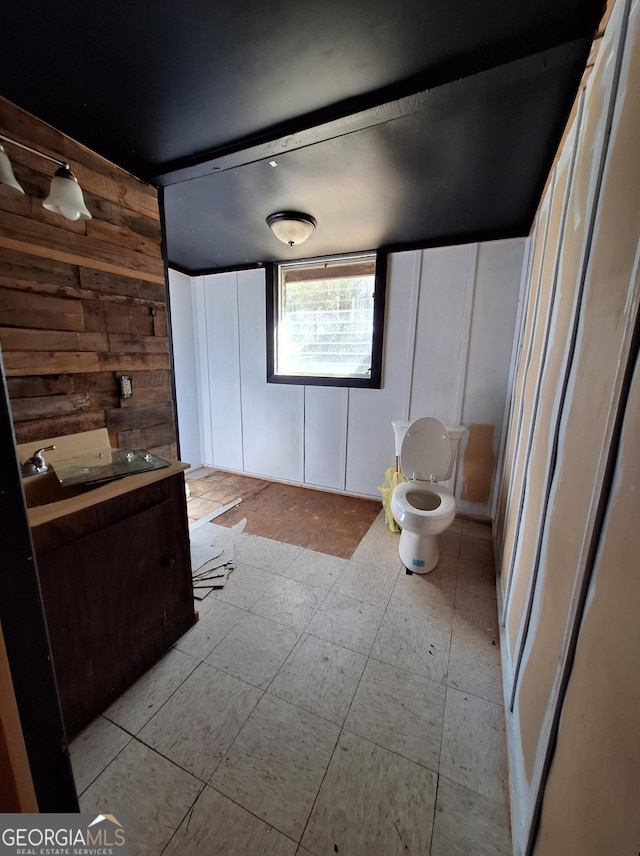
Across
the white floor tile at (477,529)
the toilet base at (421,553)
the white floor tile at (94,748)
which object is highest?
the toilet base at (421,553)

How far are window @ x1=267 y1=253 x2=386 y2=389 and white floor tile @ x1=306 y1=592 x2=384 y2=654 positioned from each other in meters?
1.85

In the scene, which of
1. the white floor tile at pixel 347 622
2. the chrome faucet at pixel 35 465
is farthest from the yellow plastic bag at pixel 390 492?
the chrome faucet at pixel 35 465

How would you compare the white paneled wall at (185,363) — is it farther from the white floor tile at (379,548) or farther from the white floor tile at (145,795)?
the white floor tile at (145,795)

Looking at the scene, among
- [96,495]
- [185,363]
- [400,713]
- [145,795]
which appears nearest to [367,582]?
[400,713]

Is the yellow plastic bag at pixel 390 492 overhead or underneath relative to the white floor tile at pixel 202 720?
overhead

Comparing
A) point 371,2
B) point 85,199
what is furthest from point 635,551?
point 85,199

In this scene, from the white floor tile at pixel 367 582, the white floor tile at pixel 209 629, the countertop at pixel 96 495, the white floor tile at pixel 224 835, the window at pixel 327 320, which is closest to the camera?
the white floor tile at pixel 224 835

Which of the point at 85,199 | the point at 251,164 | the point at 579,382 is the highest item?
the point at 251,164

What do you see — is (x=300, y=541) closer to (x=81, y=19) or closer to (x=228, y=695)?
(x=228, y=695)

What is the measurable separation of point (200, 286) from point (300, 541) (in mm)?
2973

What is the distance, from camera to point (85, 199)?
1462 mm

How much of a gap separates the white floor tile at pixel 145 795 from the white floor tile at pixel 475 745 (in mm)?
882

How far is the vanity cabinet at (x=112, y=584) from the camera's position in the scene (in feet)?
3.68

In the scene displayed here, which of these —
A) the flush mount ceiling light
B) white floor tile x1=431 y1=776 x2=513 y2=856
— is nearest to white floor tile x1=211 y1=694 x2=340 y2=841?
white floor tile x1=431 y1=776 x2=513 y2=856
